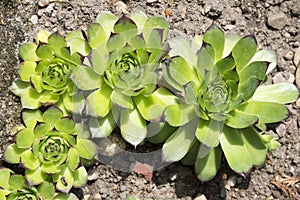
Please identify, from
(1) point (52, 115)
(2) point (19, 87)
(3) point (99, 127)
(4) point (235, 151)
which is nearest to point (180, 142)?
(4) point (235, 151)

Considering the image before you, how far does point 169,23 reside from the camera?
115 inches

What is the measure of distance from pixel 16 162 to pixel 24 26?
70cm

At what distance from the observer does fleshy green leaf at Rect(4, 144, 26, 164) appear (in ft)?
8.88

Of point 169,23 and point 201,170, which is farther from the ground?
point 169,23

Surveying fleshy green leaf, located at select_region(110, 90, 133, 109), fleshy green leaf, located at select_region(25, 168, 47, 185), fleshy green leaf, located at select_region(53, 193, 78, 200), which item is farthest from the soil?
fleshy green leaf, located at select_region(110, 90, 133, 109)

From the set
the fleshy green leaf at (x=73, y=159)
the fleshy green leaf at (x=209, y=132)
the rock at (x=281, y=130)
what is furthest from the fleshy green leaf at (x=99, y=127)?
the rock at (x=281, y=130)

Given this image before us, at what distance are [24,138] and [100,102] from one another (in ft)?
1.33

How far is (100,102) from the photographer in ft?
8.69

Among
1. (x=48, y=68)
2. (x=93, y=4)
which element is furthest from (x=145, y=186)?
Answer: (x=93, y=4)

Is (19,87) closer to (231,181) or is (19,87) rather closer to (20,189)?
(20,189)

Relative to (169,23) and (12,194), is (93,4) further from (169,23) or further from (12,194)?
(12,194)

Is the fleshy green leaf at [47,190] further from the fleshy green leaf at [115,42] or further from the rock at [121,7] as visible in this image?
the rock at [121,7]

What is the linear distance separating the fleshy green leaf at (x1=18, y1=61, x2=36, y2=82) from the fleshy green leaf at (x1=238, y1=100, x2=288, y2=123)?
3.32ft

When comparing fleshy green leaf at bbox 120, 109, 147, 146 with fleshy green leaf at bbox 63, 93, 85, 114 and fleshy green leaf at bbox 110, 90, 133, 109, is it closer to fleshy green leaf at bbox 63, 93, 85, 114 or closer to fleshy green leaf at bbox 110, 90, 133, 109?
fleshy green leaf at bbox 110, 90, 133, 109
